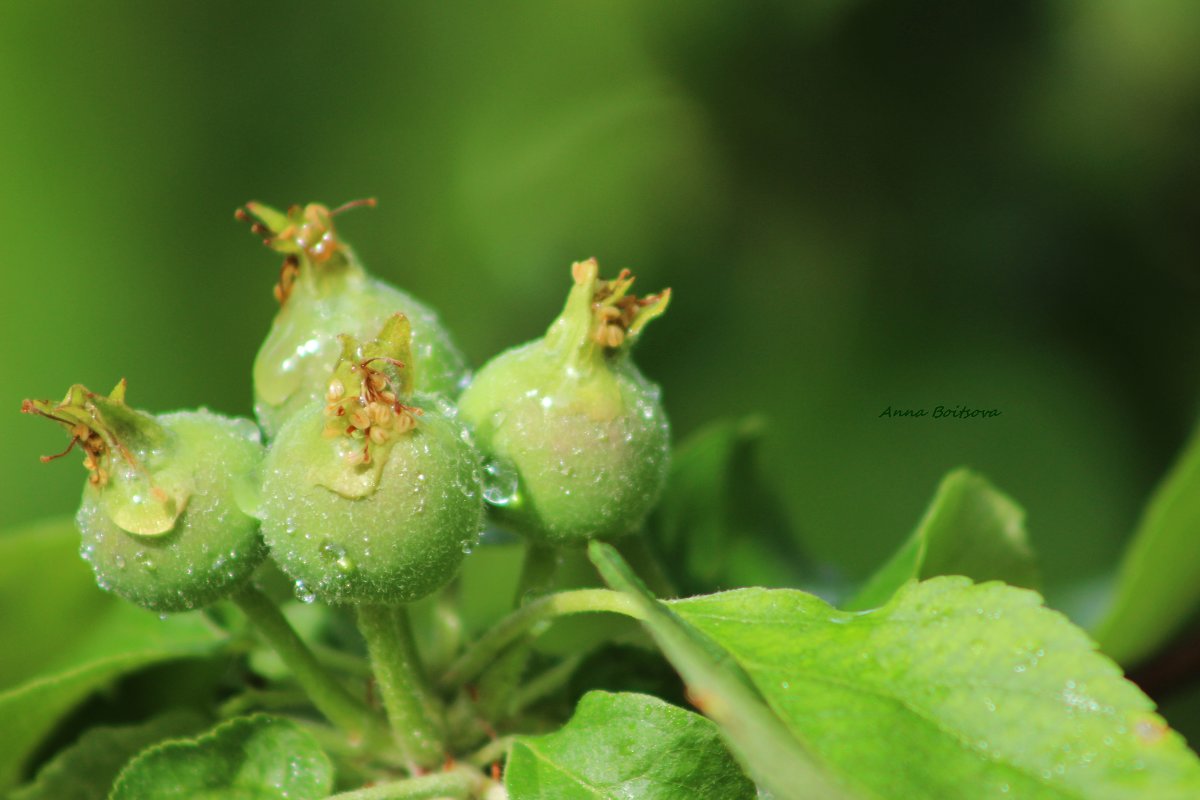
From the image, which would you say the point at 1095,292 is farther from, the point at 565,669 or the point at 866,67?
the point at 565,669

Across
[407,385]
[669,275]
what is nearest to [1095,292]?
[669,275]

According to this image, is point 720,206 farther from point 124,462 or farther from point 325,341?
point 124,462

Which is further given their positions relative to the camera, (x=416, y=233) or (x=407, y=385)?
(x=416, y=233)

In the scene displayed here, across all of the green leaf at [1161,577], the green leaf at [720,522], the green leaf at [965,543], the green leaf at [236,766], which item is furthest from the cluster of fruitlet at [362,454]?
the green leaf at [1161,577]

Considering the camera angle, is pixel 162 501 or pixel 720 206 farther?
pixel 720 206

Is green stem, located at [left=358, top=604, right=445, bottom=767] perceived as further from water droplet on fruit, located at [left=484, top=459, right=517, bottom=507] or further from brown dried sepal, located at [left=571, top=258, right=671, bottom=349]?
brown dried sepal, located at [left=571, top=258, right=671, bottom=349]

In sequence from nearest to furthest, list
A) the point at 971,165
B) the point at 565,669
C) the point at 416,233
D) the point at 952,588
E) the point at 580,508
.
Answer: the point at 952,588 → the point at 580,508 → the point at 565,669 → the point at 971,165 → the point at 416,233

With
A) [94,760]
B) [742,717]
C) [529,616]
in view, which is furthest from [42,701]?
[742,717]
